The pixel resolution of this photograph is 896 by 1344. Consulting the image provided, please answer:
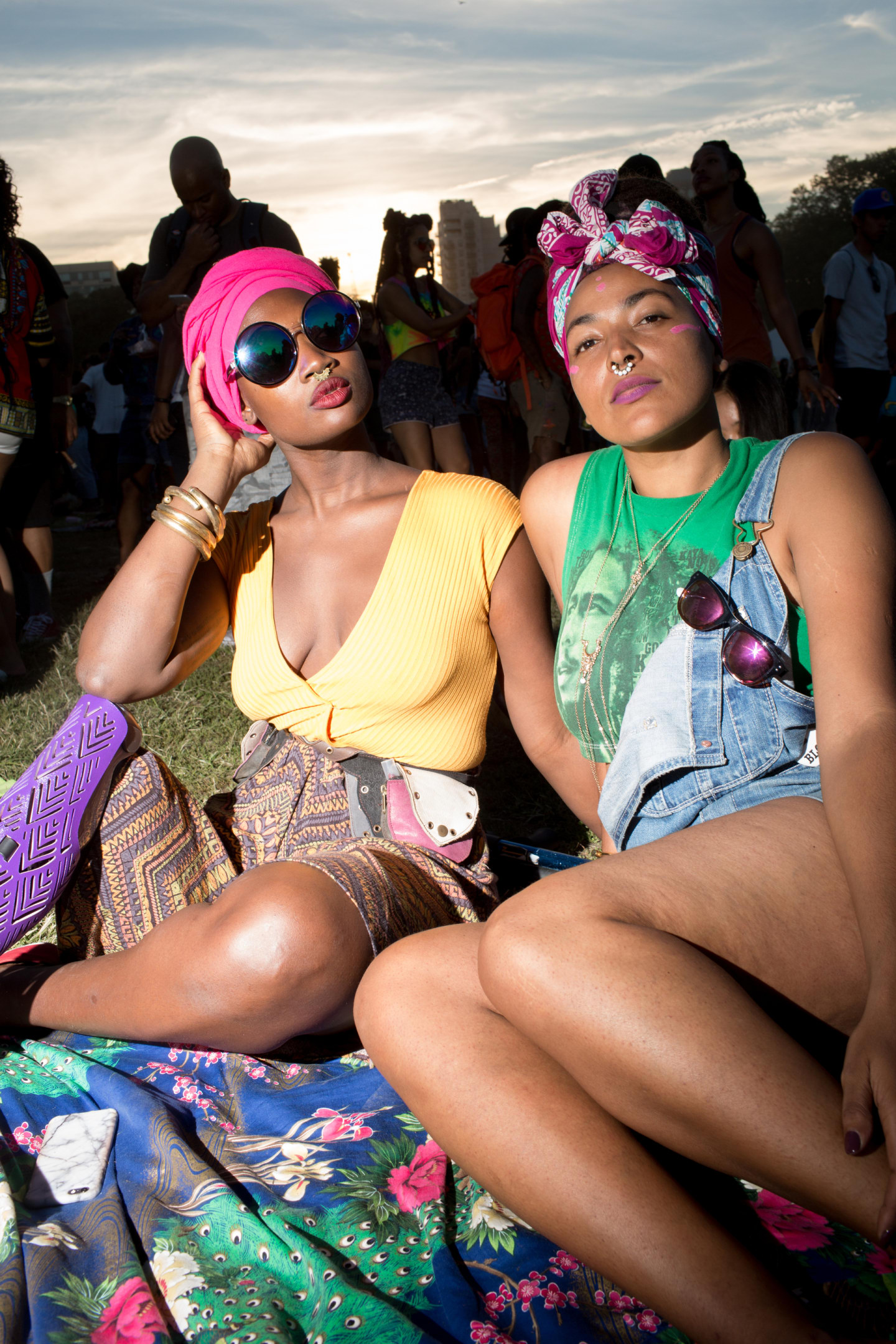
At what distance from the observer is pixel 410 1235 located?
1.69m

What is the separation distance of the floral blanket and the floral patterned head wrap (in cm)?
153

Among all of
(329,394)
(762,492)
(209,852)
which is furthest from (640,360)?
(209,852)

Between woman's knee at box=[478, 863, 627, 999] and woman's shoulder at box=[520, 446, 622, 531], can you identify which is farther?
woman's shoulder at box=[520, 446, 622, 531]

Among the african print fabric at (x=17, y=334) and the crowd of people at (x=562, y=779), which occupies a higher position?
the african print fabric at (x=17, y=334)

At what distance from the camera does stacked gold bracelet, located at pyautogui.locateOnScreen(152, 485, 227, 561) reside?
229 cm

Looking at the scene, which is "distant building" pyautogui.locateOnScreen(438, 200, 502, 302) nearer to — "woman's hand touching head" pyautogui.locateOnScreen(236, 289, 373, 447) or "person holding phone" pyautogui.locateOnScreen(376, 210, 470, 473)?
"person holding phone" pyautogui.locateOnScreen(376, 210, 470, 473)

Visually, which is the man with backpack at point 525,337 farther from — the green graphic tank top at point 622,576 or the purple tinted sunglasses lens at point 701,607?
the purple tinted sunglasses lens at point 701,607

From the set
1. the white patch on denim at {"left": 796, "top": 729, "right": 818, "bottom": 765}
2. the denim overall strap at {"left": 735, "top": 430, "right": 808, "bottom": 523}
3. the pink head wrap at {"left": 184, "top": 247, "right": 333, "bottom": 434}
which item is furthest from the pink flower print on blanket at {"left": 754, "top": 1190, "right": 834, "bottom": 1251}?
the pink head wrap at {"left": 184, "top": 247, "right": 333, "bottom": 434}

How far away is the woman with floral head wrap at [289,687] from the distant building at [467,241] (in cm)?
1589

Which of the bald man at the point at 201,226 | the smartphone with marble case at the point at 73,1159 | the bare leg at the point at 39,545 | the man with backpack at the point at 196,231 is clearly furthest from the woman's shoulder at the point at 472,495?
the bare leg at the point at 39,545

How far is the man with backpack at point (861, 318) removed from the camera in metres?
7.05

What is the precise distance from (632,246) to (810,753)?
968mm

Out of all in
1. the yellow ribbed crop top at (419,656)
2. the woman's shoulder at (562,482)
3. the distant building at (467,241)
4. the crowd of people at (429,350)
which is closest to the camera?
the woman's shoulder at (562,482)

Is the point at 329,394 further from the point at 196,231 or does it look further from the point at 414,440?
the point at 414,440
